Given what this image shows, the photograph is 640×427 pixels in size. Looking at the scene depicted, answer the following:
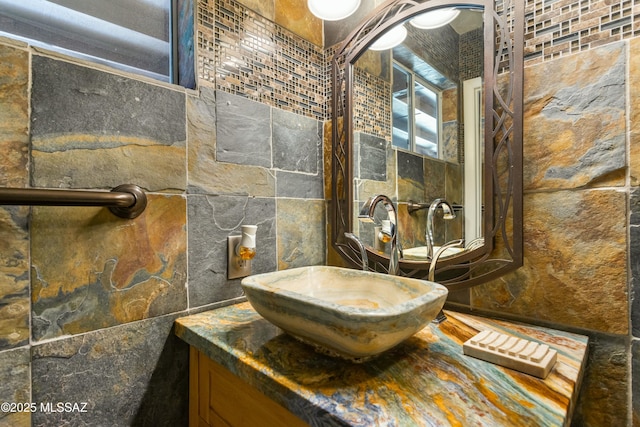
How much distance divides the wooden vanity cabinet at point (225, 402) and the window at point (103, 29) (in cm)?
92

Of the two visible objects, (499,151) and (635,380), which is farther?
(499,151)

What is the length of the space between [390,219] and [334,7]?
853 mm

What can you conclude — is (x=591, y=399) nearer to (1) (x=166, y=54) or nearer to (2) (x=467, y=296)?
(2) (x=467, y=296)

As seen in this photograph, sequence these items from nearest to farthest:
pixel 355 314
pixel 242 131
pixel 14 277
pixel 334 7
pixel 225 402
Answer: pixel 355 314
pixel 14 277
pixel 225 402
pixel 242 131
pixel 334 7

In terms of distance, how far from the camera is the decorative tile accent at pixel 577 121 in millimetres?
710

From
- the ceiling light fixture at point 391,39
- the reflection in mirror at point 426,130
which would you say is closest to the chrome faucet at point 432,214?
the reflection in mirror at point 426,130

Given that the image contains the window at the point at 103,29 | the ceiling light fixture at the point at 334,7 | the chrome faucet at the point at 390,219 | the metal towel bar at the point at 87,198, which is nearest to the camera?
the metal towel bar at the point at 87,198

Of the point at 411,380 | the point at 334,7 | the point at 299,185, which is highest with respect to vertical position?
the point at 334,7

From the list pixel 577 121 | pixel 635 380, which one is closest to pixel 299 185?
pixel 577 121

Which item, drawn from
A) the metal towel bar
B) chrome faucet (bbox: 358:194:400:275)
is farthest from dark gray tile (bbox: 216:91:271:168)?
chrome faucet (bbox: 358:194:400:275)

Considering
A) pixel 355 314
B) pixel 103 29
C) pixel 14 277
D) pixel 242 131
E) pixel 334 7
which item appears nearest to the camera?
pixel 355 314

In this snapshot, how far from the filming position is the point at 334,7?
3.87 feet

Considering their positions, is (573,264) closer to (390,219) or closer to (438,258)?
(438,258)

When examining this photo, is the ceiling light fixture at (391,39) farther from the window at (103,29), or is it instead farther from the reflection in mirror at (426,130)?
the window at (103,29)
